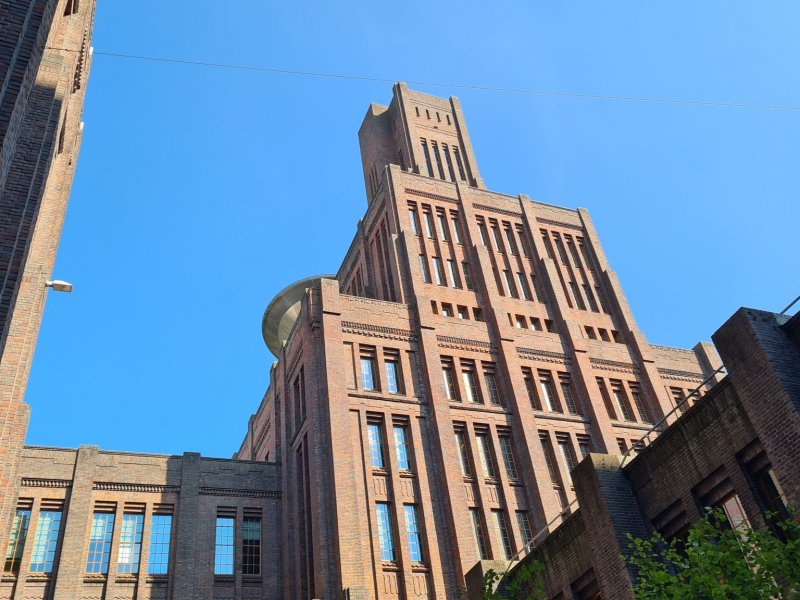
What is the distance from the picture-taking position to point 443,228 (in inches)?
1834

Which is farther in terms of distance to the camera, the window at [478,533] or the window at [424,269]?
the window at [424,269]

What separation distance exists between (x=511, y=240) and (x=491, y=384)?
11654mm

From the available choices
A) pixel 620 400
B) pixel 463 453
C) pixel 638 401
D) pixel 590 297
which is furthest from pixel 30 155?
pixel 590 297

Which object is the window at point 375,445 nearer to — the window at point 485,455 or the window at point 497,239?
the window at point 485,455

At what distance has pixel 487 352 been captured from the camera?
41.2m

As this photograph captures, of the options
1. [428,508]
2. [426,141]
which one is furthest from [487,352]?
[426,141]

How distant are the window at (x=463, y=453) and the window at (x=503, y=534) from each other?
228 cm

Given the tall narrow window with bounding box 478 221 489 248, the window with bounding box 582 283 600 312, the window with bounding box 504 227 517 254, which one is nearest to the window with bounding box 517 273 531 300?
the window with bounding box 504 227 517 254

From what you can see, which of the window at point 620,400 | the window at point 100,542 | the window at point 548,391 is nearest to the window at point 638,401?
the window at point 620,400

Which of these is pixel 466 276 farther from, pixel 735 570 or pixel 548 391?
pixel 735 570

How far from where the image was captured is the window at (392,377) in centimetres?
3791

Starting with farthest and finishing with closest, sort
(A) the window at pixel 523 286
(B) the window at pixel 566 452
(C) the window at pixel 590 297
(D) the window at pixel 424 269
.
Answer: (C) the window at pixel 590 297
(A) the window at pixel 523 286
(D) the window at pixel 424 269
(B) the window at pixel 566 452

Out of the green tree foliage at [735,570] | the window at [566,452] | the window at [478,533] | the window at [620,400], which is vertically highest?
the window at [620,400]

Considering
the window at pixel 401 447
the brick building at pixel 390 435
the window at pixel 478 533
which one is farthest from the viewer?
the window at pixel 401 447
